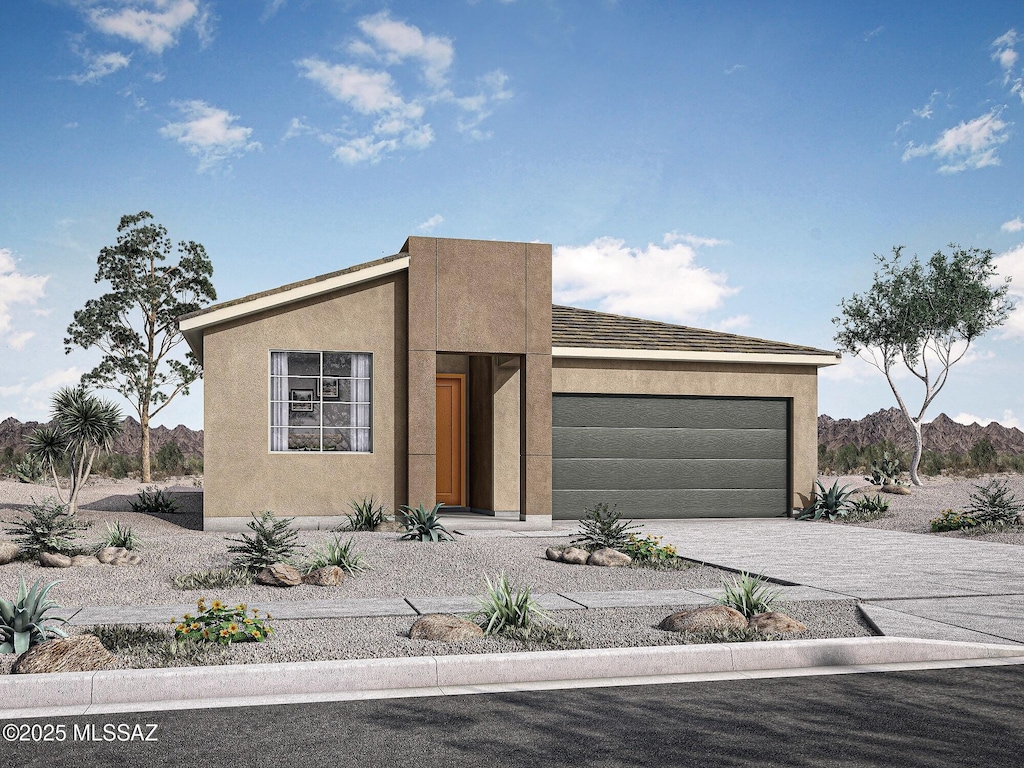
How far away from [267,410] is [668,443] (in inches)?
316

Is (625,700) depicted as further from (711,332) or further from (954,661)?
(711,332)

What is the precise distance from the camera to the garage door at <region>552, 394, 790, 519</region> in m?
18.3

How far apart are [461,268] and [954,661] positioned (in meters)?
11.2

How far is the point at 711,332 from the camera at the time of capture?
20719mm

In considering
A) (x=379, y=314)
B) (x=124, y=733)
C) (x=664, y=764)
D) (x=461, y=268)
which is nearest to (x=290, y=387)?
(x=379, y=314)

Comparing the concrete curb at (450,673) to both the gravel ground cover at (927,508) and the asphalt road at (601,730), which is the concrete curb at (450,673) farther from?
the gravel ground cover at (927,508)

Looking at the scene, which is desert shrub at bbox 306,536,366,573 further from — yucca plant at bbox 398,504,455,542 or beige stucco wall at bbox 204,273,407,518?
beige stucco wall at bbox 204,273,407,518

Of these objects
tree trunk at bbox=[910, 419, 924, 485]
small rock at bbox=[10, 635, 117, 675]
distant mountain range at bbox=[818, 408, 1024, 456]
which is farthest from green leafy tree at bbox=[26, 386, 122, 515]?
distant mountain range at bbox=[818, 408, 1024, 456]

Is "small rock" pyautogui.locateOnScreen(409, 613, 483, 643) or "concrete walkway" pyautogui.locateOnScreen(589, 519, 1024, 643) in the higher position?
"small rock" pyautogui.locateOnScreen(409, 613, 483, 643)

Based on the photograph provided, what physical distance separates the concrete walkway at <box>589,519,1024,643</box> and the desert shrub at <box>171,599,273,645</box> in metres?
5.06

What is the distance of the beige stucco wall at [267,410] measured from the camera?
15.6 m

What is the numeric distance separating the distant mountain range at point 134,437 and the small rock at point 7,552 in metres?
48.0

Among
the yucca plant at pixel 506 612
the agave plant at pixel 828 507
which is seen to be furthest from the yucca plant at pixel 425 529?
the agave plant at pixel 828 507

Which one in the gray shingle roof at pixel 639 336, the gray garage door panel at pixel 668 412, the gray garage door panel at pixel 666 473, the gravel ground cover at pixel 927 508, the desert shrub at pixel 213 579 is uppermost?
the gray shingle roof at pixel 639 336
